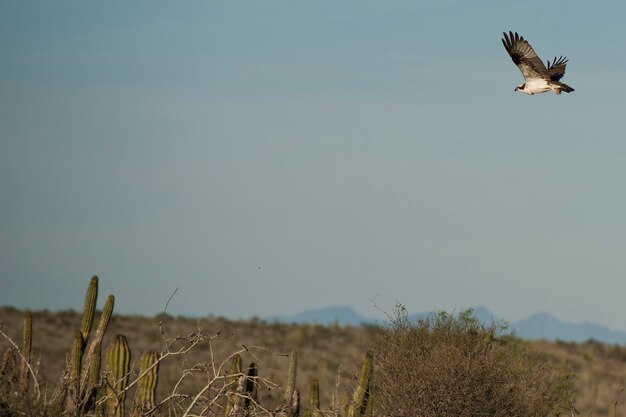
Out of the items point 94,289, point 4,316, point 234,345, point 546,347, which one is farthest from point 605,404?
point 94,289

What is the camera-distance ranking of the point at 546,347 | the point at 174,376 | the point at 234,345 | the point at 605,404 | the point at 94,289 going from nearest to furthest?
the point at 94,289
the point at 174,376
the point at 605,404
the point at 234,345
the point at 546,347

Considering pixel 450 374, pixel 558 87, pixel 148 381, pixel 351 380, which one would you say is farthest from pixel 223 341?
pixel 558 87

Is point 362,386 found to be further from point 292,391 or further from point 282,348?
point 282,348

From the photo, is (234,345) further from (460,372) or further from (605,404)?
(460,372)

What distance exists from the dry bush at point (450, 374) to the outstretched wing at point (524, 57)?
165 inches

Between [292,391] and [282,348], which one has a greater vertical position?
[282,348]

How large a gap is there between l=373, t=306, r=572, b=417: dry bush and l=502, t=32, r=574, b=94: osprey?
4005 mm

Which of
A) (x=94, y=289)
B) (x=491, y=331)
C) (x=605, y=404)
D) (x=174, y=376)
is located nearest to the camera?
(x=94, y=289)

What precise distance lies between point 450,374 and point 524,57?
16.1 feet

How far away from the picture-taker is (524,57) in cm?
1802

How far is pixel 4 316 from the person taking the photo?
44.5m

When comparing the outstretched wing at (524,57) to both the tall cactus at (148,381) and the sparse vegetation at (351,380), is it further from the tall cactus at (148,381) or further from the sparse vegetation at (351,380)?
the tall cactus at (148,381)

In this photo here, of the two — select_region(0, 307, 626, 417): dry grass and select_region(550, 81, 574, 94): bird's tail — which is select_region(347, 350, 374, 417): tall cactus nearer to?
select_region(550, 81, 574, 94): bird's tail

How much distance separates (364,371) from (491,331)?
3.42 metres
